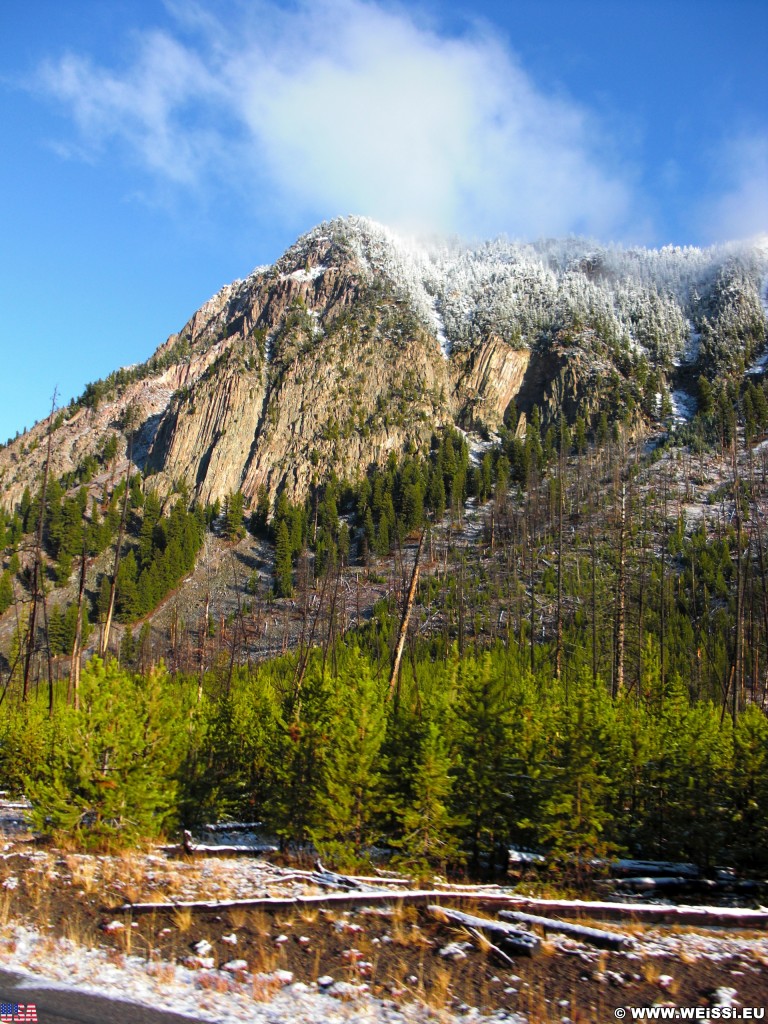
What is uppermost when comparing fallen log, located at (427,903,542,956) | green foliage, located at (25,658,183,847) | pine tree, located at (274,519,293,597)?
pine tree, located at (274,519,293,597)

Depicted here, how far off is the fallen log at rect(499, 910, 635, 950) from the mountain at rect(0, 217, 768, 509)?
132 metres

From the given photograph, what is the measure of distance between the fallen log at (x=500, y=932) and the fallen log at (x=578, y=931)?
0.31 metres

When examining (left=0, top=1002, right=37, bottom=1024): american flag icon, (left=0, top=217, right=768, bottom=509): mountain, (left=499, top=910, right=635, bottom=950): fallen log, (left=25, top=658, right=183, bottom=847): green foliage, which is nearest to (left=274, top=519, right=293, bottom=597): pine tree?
(left=0, top=217, right=768, bottom=509): mountain

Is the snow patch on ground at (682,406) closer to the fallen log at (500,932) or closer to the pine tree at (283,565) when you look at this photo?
the pine tree at (283,565)

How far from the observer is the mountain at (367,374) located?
14612cm

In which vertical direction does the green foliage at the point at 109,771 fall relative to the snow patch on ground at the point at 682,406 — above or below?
below

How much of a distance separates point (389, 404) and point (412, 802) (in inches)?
5901

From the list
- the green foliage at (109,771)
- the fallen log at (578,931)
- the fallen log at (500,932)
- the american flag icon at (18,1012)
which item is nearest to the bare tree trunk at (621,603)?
the fallen log at (578,931)

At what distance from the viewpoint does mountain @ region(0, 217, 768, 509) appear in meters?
146

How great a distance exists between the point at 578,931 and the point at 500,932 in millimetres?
958

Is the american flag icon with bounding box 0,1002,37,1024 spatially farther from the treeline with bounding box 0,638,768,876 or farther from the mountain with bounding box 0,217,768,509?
the mountain with bounding box 0,217,768,509

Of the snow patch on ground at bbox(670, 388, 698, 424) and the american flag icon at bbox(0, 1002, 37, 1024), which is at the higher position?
the snow patch on ground at bbox(670, 388, 698, 424)

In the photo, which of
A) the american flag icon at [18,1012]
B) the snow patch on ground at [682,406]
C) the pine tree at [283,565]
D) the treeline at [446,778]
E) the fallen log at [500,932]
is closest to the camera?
the american flag icon at [18,1012]

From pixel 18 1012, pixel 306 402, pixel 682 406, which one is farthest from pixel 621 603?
pixel 682 406
